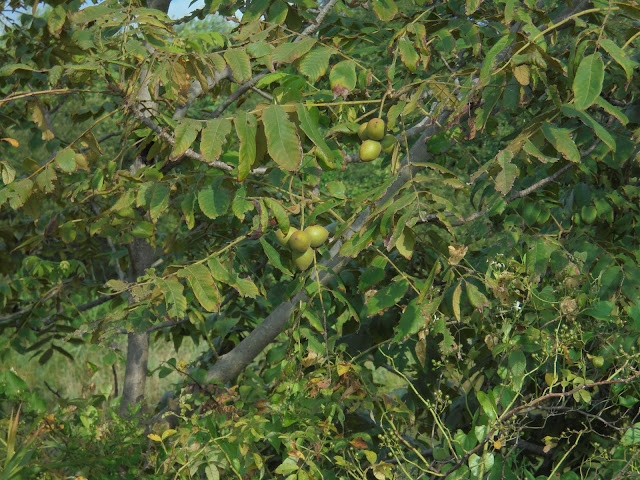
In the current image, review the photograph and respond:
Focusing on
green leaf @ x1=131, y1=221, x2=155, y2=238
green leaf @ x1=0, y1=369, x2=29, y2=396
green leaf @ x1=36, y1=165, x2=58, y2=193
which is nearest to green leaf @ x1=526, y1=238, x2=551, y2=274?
green leaf @ x1=131, y1=221, x2=155, y2=238

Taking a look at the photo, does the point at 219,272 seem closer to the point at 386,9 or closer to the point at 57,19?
the point at 386,9

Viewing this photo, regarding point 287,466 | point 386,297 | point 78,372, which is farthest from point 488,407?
point 78,372

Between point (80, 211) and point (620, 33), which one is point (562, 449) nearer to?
point (620, 33)

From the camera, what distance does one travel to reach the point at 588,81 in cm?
164

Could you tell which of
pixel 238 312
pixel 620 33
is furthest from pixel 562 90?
pixel 238 312

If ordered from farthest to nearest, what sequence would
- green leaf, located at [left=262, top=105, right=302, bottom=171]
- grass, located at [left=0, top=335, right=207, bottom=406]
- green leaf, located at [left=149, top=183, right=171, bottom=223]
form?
grass, located at [left=0, top=335, right=207, bottom=406] → green leaf, located at [left=149, top=183, right=171, bottom=223] → green leaf, located at [left=262, top=105, right=302, bottom=171]

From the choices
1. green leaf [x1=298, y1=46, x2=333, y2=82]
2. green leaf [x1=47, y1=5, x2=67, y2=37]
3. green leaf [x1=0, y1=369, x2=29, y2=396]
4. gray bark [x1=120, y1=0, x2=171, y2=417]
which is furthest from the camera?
gray bark [x1=120, y1=0, x2=171, y2=417]

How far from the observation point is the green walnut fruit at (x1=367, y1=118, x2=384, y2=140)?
1804mm

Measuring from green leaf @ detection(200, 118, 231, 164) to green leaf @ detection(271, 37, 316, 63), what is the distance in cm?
26

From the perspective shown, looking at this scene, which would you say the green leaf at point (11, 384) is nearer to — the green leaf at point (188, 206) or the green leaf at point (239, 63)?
the green leaf at point (188, 206)

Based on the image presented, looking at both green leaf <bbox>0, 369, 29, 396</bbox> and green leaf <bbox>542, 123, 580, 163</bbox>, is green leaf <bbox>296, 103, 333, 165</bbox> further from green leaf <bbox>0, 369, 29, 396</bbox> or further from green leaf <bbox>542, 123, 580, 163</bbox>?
green leaf <bbox>0, 369, 29, 396</bbox>

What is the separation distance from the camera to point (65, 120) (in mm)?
8875

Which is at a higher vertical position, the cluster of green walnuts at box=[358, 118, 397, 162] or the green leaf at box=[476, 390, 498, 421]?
the cluster of green walnuts at box=[358, 118, 397, 162]

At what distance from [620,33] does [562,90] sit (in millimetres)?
735
